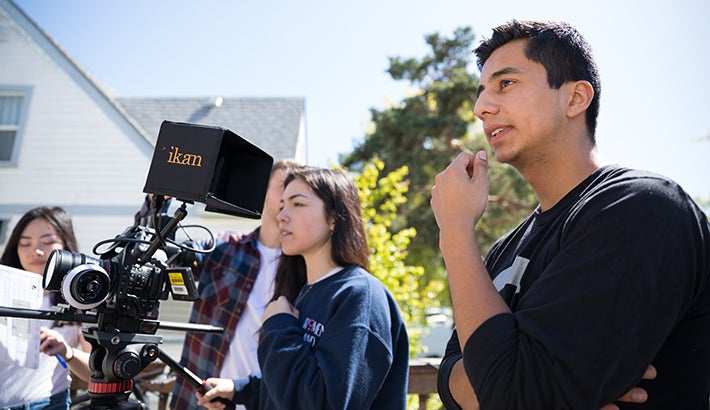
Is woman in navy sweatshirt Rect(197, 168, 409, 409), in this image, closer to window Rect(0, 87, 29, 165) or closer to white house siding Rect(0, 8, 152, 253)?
white house siding Rect(0, 8, 152, 253)

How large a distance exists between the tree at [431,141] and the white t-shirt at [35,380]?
13.2 m

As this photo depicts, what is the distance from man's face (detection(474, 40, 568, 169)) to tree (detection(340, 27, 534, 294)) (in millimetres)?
13826

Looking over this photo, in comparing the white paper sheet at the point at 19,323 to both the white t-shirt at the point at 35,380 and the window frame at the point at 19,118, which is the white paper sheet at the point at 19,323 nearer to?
the white t-shirt at the point at 35,380

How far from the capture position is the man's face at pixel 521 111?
145cm

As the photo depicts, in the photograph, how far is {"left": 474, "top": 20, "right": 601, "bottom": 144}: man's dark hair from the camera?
1488 mm

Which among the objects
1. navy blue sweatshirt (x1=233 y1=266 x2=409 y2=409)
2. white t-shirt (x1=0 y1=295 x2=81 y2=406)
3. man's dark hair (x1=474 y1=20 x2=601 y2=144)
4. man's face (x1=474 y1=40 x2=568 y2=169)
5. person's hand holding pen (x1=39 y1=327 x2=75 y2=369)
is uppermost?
man's dark hair (x1=474 y1=20 x2=601 y2=144)

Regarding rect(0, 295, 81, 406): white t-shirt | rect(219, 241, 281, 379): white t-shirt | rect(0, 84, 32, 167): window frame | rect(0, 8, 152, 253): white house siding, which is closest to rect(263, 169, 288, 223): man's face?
rect(219, 241, 281, 379): white t-shirt

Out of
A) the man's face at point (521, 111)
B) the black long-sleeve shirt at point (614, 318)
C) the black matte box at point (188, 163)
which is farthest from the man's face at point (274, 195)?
the black long-sleeve shirt at point (614, 318)

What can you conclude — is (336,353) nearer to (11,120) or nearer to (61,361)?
(61,361)

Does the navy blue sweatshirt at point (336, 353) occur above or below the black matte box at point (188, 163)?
below

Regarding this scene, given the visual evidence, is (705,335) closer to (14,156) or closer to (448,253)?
(448,253)

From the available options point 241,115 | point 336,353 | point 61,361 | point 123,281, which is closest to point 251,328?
point 61,361

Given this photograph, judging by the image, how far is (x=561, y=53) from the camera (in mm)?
1499

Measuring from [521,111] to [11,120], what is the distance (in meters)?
11.1
